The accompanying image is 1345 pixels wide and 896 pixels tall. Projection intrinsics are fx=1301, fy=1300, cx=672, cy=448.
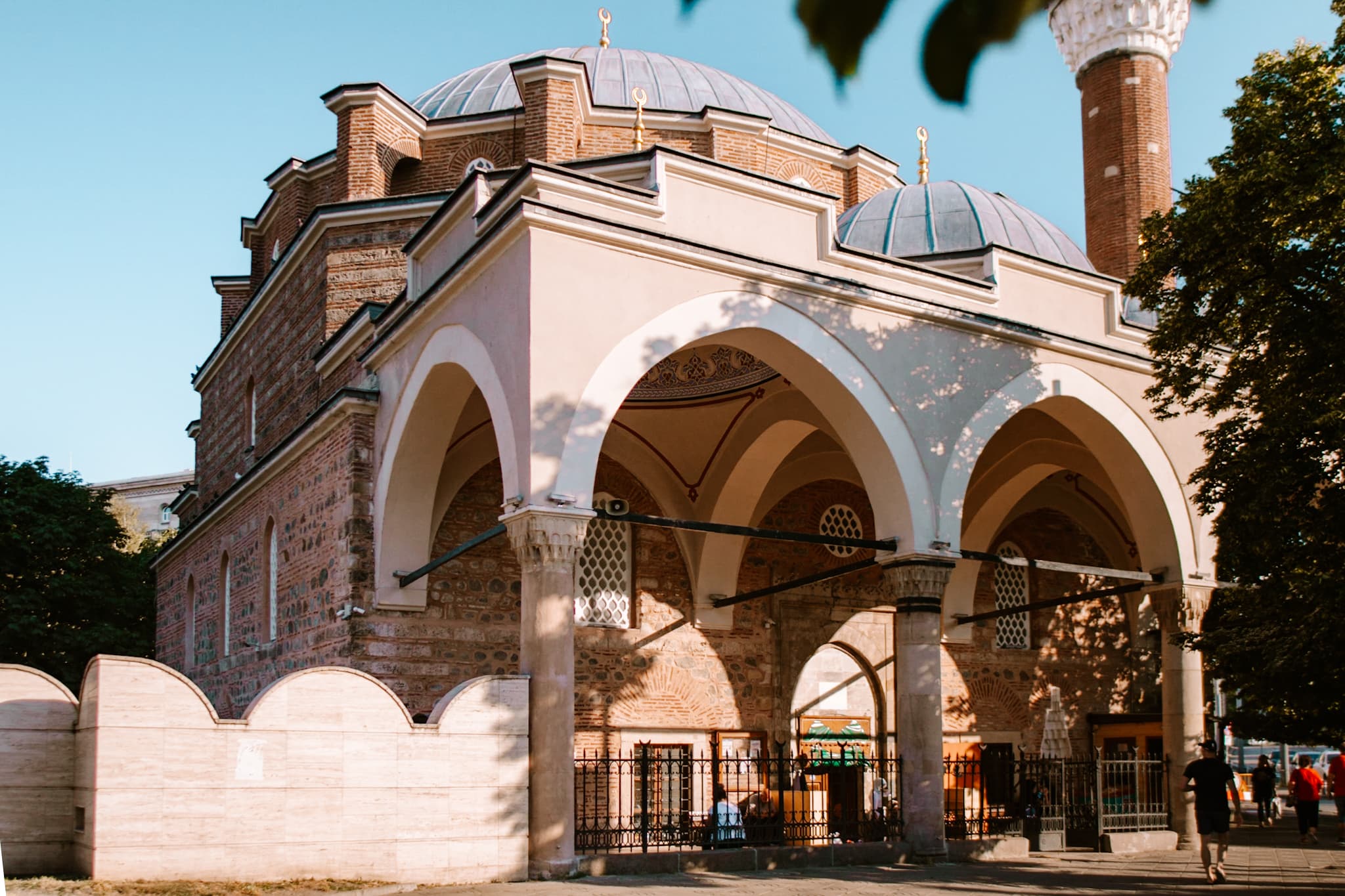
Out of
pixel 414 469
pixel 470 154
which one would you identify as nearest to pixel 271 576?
pixel 414 469

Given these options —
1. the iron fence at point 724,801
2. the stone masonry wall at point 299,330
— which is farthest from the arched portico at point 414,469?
the stone masonry wall at point 299,330

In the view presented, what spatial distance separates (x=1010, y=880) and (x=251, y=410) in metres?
12.1

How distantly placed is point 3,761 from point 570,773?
3.30m

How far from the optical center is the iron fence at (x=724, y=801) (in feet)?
29.5

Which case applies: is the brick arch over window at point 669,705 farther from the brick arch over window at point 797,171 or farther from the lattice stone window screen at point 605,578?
the brick arch over window at point 797,171

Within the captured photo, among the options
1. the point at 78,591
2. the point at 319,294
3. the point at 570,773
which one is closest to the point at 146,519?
the point at 78,591

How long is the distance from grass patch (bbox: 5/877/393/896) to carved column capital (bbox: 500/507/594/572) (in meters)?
2.23

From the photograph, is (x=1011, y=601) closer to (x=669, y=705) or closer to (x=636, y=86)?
(x=669, y=705)

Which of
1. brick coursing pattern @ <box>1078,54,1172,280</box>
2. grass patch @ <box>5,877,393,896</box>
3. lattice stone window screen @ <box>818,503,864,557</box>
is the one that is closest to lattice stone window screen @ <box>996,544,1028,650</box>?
lattice stone window screen @ <box>818,503,864,557</box>

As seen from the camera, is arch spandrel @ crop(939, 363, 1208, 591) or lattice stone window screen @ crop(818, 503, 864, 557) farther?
lattice stone window screen @ crop(818, 503, 864, 557)

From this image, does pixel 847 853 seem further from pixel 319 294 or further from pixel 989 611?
pixel 319 294

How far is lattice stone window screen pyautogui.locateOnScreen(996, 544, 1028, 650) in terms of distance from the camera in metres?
15.5

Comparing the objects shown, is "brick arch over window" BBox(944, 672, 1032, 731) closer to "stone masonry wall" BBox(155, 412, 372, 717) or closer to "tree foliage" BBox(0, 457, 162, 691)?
"stone masonry wall" BBox(155, 412, 372, 717)

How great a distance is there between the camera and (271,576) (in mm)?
13492
